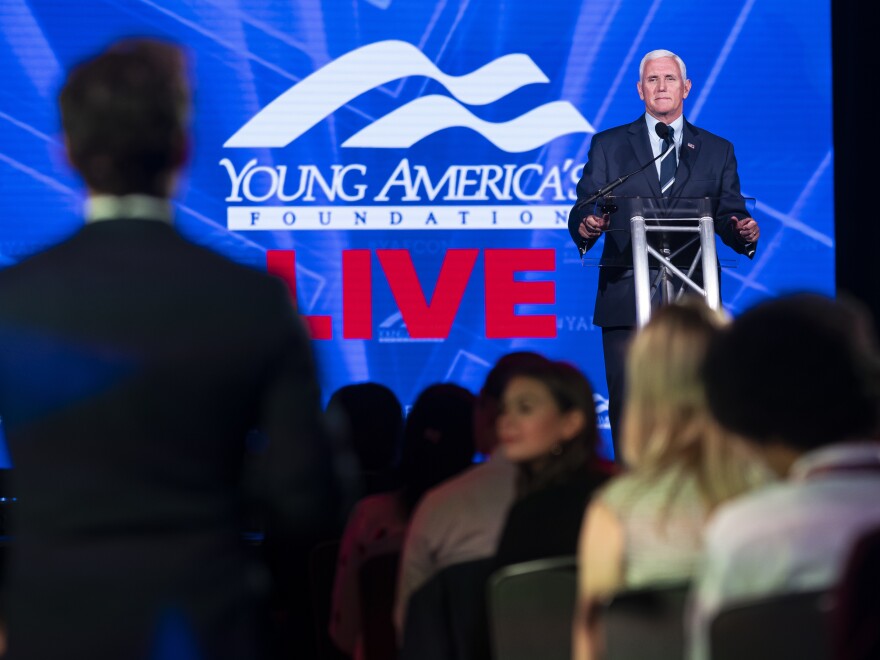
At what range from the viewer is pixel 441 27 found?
5980mm

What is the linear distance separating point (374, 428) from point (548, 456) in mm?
666

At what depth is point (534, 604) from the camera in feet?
5.86

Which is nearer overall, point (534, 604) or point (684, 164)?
point (534, 604)

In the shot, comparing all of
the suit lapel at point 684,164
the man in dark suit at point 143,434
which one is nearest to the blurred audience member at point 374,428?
the man in dark suit at point 143,434

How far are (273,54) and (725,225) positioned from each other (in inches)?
96.4

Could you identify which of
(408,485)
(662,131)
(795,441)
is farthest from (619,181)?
(795,441)

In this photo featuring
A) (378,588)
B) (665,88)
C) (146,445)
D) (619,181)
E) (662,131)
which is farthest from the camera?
(665,88)

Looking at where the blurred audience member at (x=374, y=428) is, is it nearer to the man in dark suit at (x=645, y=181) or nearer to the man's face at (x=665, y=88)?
the man in dark suit at (x=645, y=181)

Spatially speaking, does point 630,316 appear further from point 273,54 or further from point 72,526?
point 72,526

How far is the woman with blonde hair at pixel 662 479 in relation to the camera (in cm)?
156

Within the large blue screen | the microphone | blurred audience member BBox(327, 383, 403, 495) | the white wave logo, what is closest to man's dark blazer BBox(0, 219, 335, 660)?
blurred audience member BBox(327, 383, 403, 495)

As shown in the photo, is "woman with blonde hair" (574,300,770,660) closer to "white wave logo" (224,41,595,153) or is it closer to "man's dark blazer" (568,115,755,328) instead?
"man's dark blazer" (568,115,755,328)

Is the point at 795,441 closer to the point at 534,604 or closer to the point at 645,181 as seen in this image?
the point at 534,604

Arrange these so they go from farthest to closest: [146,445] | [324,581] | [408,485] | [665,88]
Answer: [665,88]
[324,581]
[408,485]
[146,445]
